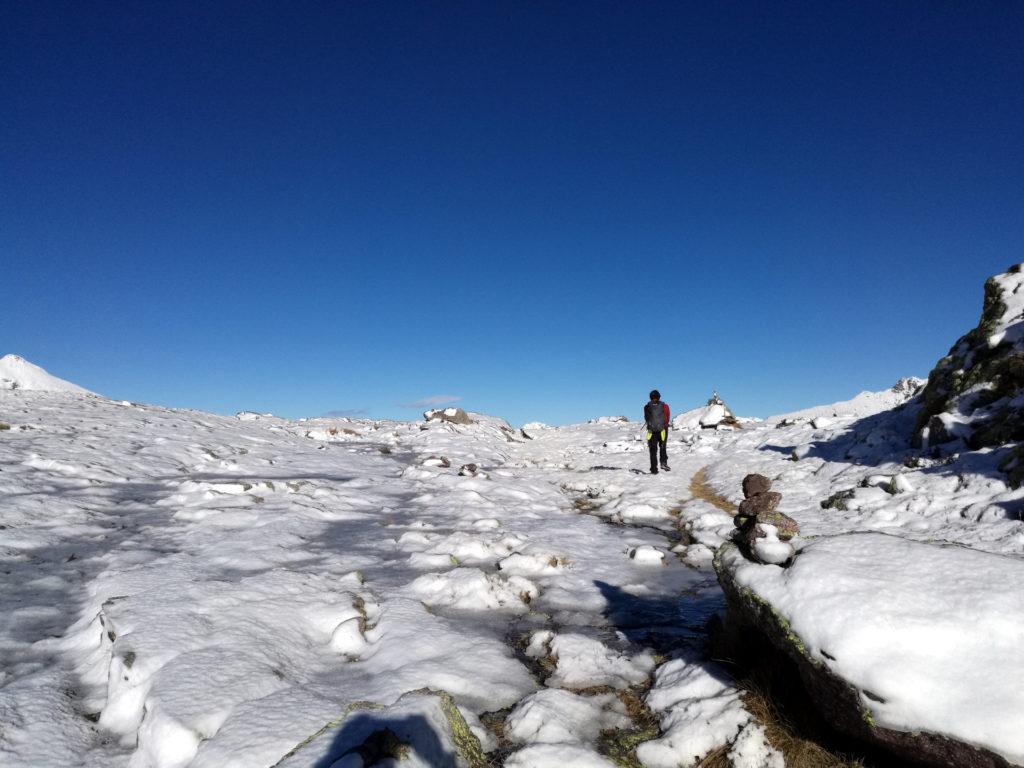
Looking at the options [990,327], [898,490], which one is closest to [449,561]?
[898,490]

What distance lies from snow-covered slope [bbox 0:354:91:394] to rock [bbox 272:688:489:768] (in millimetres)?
52468

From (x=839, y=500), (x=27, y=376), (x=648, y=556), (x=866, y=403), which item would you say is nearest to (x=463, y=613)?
(x=648, y=556)

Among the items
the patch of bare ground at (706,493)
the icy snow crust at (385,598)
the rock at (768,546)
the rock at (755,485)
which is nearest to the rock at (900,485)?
the icy snow crust at (385,598)

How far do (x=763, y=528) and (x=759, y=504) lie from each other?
30.8 inches

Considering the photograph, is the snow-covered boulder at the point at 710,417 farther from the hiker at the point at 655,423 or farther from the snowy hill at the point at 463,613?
the snowy hill at the point at 463,613

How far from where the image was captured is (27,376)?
143ft

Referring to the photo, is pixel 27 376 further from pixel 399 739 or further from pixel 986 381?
pixel 986 381

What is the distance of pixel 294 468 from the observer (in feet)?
56.6

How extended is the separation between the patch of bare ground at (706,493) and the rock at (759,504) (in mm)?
6493

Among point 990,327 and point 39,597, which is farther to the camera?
point 990,327

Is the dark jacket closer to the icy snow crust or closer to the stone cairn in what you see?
the icy snow crust

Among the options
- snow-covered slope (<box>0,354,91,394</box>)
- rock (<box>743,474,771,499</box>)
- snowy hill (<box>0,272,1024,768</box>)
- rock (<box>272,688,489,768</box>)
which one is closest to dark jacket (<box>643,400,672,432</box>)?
snowy hill (<box>0,272,1024,768</box>)

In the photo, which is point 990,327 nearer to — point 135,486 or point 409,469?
point 409,469

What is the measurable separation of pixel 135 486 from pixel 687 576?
12.8m
